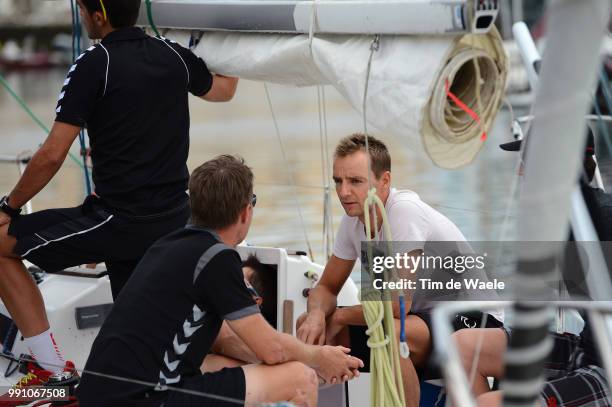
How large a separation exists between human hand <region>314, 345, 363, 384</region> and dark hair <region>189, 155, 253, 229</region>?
1.61 ft

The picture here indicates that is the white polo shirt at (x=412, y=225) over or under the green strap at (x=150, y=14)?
under

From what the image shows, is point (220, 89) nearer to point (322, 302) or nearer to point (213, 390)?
point (322, 302)

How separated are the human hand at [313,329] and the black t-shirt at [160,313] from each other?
2.25 feet

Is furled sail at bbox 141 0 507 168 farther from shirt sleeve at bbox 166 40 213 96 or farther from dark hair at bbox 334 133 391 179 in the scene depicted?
shirt sleeve at bbox 166 40 213 96

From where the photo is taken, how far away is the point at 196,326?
2.89 m

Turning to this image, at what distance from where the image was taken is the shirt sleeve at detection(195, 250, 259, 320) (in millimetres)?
2814

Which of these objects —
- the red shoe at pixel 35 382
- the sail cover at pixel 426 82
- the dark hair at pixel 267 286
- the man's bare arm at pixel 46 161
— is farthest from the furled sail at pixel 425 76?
the red shoe at pixel 35 382

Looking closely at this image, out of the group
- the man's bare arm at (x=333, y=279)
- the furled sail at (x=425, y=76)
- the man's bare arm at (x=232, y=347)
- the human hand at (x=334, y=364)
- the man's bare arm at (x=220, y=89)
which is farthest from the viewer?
→ the man's bare arm at (x=220, y=89)

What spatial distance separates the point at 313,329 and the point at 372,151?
2.05 feet

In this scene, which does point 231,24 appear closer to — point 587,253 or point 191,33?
point 191,33

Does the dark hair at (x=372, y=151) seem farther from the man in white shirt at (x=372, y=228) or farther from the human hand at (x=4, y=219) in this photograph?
the human hand at (x=4, y=219)

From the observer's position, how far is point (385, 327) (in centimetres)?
327

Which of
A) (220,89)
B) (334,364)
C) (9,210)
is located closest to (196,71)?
(220,89)

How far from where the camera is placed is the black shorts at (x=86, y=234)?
11.9 feet
